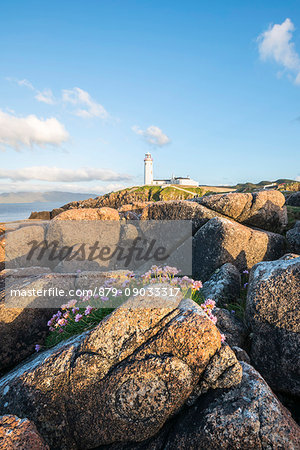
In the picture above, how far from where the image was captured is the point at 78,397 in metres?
4.30

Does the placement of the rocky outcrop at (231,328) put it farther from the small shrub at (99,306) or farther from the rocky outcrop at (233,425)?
the rocky outcrop at (233,425)


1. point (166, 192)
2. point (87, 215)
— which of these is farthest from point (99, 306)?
point (166, 192)

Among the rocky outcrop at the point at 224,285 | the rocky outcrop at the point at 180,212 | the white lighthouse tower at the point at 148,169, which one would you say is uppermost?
the white lighthouse tower at the point at 148,169

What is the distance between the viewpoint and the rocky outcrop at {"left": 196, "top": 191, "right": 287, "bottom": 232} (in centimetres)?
1194

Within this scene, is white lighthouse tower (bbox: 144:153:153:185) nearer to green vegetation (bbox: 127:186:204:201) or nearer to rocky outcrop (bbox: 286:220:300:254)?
green vegetation (bbox: 127:186:204:201)

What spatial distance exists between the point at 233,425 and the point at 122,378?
1.73 metres

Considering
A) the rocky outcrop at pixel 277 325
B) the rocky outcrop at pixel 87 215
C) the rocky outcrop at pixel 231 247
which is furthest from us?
the rocky outcrop at pixel 87 215

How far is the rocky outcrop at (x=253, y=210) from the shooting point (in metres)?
11.9

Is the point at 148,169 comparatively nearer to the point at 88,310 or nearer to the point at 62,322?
the point at 62,322

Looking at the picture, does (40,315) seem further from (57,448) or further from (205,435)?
(205,435)

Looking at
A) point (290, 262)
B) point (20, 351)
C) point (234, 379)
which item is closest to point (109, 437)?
point (234, 379)

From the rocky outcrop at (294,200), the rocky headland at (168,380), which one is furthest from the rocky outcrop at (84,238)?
the rocky outcrop at (294,200)

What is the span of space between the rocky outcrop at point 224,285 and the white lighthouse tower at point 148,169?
13765 centimetres

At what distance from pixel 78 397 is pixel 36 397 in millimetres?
808
